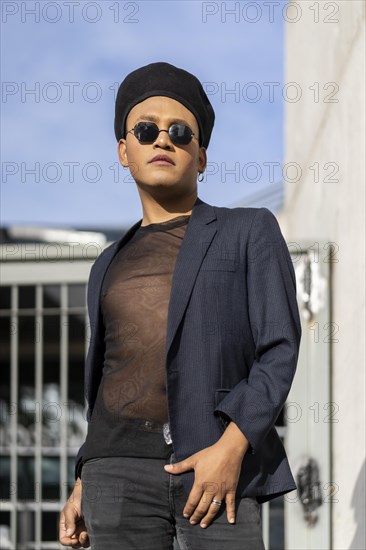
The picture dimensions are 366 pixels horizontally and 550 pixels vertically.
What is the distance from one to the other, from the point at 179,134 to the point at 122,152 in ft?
0.79

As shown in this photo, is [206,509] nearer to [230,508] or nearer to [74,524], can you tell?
[230,508]

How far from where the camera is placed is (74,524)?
2.90 meters

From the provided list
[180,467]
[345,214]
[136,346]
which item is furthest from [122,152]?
[345,214]

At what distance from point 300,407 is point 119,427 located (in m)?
3.08

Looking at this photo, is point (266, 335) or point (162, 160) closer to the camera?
point (266, 335)

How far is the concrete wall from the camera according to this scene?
15.3 ft

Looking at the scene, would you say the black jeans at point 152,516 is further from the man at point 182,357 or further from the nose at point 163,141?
the nose at point 163,141

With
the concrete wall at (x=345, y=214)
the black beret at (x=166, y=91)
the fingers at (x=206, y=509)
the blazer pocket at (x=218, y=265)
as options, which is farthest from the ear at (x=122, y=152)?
the concrete wall at (x=345, y=214)

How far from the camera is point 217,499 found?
249 cm

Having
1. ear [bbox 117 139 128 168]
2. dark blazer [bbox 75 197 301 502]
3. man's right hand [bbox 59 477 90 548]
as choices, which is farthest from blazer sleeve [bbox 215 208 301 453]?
man's right hand [bbox 59 477 90 548]

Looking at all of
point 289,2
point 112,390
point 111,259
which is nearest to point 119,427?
point 112,390

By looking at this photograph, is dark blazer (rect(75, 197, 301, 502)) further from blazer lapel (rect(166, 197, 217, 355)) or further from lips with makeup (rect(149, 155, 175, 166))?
lips with makeup (rect(149, 155, 175, 166))

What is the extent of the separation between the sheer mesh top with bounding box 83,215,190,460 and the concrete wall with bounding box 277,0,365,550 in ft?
6.29

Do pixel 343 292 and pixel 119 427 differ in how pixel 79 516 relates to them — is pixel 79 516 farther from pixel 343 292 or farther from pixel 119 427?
pixel 343 292
